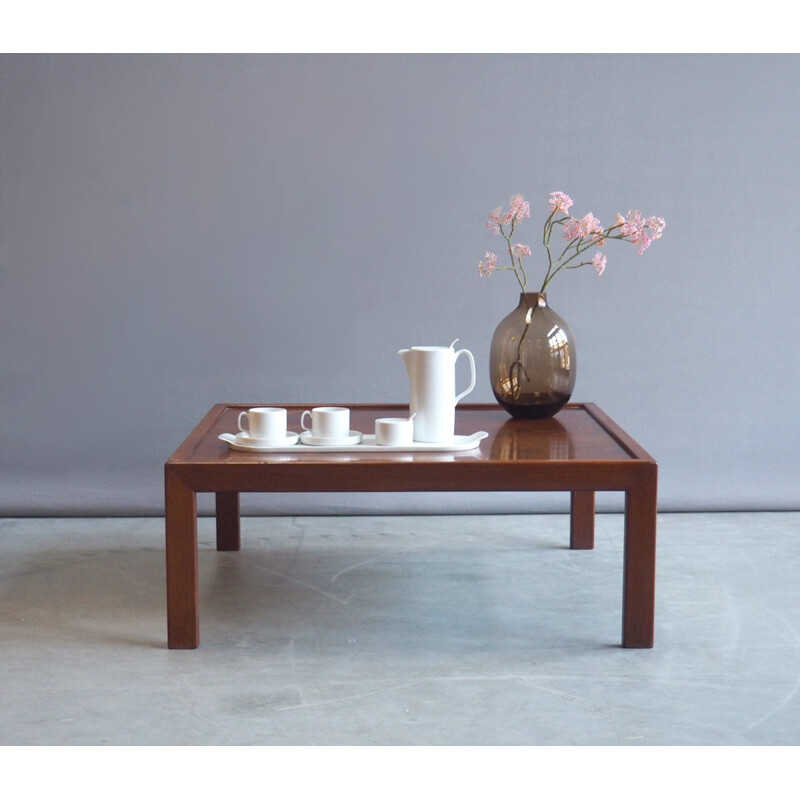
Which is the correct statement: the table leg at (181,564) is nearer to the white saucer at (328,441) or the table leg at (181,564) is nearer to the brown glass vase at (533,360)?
the white saucer at (328,441)

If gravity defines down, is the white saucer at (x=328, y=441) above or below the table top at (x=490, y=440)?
above

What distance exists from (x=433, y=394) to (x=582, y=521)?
2.76 ft

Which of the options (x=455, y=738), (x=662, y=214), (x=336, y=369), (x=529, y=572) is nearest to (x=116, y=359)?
(x=336, y=369)

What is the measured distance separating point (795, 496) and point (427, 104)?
1685 mm

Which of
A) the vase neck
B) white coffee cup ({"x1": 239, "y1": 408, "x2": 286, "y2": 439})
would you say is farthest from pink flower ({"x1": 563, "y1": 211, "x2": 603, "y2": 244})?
white coffee cup ({"x1": 239, "y1": 408, "x2": 286, "y2": 439})

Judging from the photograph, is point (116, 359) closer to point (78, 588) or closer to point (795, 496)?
point (78, 588)

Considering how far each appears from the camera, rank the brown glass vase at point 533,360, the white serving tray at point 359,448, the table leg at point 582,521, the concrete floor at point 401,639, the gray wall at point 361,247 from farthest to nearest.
Result: the gray wall at point 361,247 < the table leg at point 582,521 < the brown glass vase at point 533,360 < the white serving tray at point 359,448 < the concrete floor at point 401,639

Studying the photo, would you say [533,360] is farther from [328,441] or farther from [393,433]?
[328,441]

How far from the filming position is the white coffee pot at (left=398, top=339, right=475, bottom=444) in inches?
99.1

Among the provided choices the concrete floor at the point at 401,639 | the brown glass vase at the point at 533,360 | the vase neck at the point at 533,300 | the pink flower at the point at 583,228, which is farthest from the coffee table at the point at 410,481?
the pink flower at the point at 583,228

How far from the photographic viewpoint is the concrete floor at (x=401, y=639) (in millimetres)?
2037

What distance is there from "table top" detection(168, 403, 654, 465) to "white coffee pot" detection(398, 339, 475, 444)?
8 centimetres

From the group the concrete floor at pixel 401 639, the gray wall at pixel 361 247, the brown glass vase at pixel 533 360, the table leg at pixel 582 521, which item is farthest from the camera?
the gray wall at pixel 361 247

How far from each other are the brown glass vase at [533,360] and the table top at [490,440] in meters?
0.05
